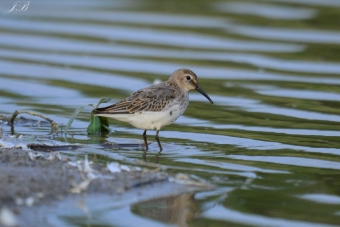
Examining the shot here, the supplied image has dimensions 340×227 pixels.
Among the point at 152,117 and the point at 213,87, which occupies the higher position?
the point at 213,87

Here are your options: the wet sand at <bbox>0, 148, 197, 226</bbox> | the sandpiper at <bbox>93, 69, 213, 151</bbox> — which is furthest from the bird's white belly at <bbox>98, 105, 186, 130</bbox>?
the wet sand at <bbox>0, 148, 197, 226</bbox>

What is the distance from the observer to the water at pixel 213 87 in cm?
615

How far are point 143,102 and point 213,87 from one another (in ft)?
11.4

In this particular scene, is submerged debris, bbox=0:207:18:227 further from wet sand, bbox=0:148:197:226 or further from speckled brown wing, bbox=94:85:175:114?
speckled brown wing, bbox=94:85:175:114

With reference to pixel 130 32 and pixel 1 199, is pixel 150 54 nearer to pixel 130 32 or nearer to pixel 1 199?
pixel 130 32

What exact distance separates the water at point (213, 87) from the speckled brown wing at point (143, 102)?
0.46m

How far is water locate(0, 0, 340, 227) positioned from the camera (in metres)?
6.15

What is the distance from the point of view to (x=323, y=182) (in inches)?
269

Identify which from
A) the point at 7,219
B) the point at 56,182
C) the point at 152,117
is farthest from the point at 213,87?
the point at 7,219

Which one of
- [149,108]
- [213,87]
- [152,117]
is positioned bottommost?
[152,117]

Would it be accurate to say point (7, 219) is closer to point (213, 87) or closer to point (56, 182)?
point (56, 182)

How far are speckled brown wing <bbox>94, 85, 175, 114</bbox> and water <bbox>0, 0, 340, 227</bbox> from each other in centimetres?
46

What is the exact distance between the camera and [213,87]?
38.1 feet

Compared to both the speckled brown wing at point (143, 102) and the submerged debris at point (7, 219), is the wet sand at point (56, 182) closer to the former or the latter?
the submerged debris at point (7, 219)
